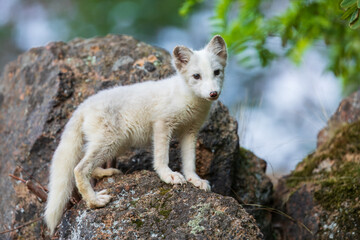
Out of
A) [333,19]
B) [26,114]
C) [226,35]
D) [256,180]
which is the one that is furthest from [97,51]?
[333,19]

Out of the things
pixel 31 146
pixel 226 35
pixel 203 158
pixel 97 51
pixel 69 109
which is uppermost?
pixel 226 35

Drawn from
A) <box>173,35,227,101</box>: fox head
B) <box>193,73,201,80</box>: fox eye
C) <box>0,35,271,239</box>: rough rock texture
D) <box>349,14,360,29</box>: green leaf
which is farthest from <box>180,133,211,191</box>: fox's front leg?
<box>349,14,360,29</box>: green leaf

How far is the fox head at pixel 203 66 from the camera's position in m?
4.77

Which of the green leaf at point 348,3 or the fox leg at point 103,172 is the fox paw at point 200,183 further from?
the green leaf at point 348,3

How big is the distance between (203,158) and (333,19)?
3903 mm

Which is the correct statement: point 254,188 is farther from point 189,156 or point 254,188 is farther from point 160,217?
point 160,217

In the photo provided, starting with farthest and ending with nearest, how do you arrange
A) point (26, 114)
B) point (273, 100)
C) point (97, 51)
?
point (273, 100), point (97, 51), point (26, 114)

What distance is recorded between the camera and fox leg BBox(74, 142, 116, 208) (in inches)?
162

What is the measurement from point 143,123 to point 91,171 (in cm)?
86

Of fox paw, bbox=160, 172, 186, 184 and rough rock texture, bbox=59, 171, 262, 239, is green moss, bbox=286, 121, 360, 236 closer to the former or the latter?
rough rock texture, bbox=59, 171, 262, 239

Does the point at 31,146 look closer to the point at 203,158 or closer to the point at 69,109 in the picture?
the point at 69,109

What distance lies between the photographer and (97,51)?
20.8 ft

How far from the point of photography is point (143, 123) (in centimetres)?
497

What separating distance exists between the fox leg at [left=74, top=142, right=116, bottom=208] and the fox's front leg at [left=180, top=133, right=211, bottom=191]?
89 centimetres
